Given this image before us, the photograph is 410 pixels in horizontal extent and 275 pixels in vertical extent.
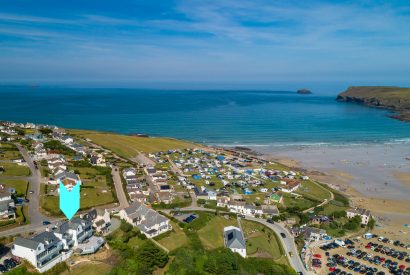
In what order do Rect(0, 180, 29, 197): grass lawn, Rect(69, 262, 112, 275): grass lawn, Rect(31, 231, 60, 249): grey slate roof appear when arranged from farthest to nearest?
1. Rect(0, 180, 29, 197): grass lawn
2. Rect(31, 231, 60, 249): grey slate roof
3. Rect(69, 262, 112, 275): grass lawn

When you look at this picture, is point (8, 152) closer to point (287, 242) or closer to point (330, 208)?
point (287, 242)

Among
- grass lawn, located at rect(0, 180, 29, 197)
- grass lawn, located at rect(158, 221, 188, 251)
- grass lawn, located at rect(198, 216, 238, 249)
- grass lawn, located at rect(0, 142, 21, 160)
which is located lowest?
grass lawn, located at rect(198, 216, 238, 249)

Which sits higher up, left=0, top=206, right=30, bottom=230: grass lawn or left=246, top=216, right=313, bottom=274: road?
left=0, top=206, right=30, bottom=230: grass lawn

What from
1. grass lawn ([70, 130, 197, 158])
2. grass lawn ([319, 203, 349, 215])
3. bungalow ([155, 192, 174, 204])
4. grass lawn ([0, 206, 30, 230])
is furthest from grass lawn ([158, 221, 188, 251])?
grass lawn ([70, 130, 197, 158])

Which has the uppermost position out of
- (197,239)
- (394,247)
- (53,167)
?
(53,167)

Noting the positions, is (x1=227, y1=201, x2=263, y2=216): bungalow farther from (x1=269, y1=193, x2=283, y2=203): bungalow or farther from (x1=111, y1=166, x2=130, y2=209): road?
(x1=111, y1=166, x2=130, y2=209): road

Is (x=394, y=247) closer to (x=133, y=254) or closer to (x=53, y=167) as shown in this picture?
(x=133, y=254)

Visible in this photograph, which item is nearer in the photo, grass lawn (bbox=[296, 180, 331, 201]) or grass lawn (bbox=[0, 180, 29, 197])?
grass lawn (bbox=[0, 180, 29, 197])

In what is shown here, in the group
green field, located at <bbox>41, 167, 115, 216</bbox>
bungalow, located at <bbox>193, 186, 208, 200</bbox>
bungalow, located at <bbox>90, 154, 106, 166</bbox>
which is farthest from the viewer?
bungalow, located at <bbox>90, 154, 106, 166</bbox>

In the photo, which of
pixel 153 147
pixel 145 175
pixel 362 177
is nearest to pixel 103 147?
pixel 153 147
